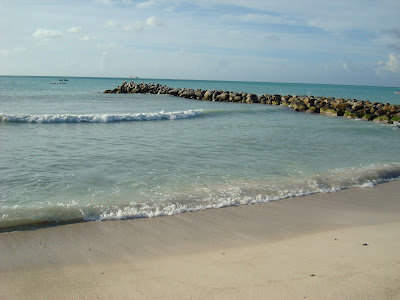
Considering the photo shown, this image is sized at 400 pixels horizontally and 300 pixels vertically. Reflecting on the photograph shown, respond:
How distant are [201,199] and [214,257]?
2442 millimetres

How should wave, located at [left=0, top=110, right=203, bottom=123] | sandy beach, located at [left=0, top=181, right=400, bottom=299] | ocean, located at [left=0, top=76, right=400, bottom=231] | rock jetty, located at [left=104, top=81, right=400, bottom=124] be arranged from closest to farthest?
sandy beach, located at [left=0, top=181, right=400, bottom=299]
ocean, located at [left=0, top=76, right=400, bottom=231]
wave, located at [left=0, top=110, right=203, bottom=123]
rock jetty, located at [left=104, top=81, right=400, bottom=124]

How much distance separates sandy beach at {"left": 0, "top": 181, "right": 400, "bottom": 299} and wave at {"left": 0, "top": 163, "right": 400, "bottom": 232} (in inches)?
10.2

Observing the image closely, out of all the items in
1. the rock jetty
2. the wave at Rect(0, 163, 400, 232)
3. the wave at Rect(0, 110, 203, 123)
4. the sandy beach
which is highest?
the rock jetty

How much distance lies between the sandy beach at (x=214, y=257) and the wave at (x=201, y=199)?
258 mm

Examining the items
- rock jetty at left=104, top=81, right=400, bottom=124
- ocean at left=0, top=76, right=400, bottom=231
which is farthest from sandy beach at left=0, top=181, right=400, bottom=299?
rock jetty at left=104, top=81, right=400, bottom=124

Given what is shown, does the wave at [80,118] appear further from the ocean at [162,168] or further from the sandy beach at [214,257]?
the sandy beach at [214,257]

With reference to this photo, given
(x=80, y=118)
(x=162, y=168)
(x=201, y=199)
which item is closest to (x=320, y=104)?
(x=80, y=118)

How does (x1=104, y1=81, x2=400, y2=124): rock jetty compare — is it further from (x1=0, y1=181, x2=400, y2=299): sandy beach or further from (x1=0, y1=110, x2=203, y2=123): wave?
(x1=0, y1=181, x2=400, y2=299): sandy beach

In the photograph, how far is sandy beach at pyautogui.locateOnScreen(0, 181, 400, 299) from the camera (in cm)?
427

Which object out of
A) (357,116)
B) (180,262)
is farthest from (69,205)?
(357,116)

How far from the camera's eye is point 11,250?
5.19m

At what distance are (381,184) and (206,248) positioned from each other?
6.56m

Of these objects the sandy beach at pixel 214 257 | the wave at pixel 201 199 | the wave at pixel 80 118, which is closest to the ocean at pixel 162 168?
the wave at pixel 201 199

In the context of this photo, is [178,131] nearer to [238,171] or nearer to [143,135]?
[143,135]
